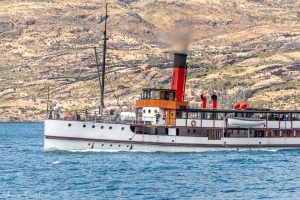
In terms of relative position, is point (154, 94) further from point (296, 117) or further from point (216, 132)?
point (296, 117)

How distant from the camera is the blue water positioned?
202 feet

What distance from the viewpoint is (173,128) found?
8925cm

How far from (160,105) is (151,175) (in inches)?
800

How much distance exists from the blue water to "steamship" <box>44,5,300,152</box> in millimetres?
1839

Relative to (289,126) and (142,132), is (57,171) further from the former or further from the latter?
(289,126)

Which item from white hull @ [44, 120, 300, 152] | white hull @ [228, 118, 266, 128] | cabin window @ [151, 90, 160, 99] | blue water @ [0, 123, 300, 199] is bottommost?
blue water @ [0, 123, 300, 199]

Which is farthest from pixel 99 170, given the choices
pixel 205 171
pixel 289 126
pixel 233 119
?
pixel 289 126

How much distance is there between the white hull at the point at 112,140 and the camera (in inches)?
3388

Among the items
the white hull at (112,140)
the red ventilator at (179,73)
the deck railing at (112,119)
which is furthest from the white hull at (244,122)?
the deck railing at (112,119)

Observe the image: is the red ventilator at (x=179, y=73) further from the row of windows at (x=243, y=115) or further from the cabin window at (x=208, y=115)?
the cabin window at (x=208, y=115)

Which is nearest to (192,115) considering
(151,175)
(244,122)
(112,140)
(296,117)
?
(244,122)

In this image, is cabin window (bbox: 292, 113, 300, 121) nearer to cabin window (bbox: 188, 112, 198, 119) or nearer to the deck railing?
cabin window (bbox: 188, 112, 198, 119)

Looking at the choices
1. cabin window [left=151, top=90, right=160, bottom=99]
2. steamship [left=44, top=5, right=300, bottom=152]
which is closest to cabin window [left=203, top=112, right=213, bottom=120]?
steamship [left=44, top=5, right=300, bottom=152]

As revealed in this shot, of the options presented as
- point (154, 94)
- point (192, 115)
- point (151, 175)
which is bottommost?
point (151, 175)
